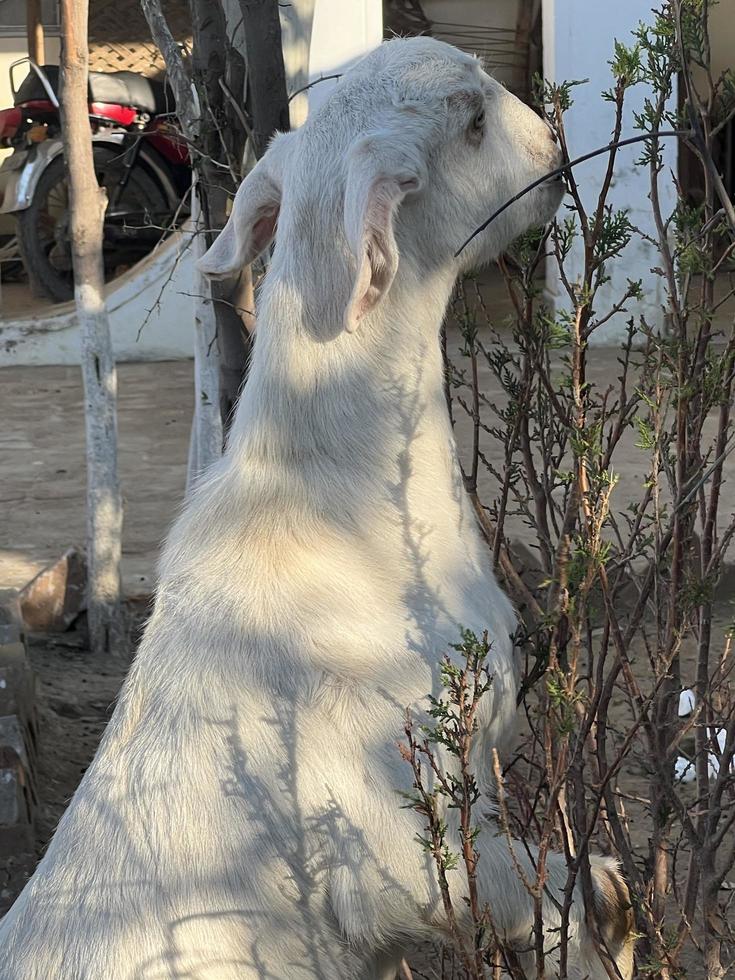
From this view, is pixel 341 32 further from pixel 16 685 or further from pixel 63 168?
pixel 16 685

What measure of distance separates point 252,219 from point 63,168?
36.0ft

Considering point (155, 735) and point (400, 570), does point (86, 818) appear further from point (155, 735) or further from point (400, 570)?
point (400, 570)

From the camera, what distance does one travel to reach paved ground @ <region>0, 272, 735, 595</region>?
21.1ft

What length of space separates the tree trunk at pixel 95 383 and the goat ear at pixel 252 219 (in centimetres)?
273

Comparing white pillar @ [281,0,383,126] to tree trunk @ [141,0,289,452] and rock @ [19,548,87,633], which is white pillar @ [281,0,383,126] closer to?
rock @ [19,548,87,633]

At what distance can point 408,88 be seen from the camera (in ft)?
7.98

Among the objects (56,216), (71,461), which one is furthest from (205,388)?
(56,216)

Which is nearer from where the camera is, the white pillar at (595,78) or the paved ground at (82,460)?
the paved ground at (82,460)

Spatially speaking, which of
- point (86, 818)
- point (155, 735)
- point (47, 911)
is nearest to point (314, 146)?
point (155, 735)

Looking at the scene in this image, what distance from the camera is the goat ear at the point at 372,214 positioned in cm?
211

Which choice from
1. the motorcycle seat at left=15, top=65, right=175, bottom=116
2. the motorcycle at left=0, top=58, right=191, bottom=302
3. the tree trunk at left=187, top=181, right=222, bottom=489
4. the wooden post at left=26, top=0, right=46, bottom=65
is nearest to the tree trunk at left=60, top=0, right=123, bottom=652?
the tree trunk at left=187, top=181, right=222, bottom=489

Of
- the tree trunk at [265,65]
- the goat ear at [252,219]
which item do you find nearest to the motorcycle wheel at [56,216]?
the tree trunk at [265,65]

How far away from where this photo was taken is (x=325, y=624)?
2.23 meters

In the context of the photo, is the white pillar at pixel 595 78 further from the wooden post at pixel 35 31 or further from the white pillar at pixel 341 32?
the wooden post at pixel 35 31
